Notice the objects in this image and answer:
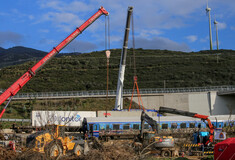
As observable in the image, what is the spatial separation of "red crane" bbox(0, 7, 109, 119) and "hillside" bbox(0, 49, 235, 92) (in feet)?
168

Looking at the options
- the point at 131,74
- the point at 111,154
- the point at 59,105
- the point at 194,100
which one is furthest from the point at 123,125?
the point at 131,74

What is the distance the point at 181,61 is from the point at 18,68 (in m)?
57.0

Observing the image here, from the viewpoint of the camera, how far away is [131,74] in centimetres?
9619

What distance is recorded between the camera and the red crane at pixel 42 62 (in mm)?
27109

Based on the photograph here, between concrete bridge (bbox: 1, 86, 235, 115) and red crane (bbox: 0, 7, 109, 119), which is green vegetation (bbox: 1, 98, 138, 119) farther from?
red crane (bbox: 0, 7, 109, 119)

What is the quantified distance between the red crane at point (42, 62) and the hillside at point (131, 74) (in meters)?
51.3

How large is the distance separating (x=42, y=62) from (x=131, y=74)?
2658 inches

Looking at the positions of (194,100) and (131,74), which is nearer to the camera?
(194,100)

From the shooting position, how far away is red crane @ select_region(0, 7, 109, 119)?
27.1 m

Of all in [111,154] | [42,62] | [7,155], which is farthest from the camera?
[42,62]

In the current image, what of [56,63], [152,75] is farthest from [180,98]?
[56,63]

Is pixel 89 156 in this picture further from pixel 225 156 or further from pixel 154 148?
pixel 154 148

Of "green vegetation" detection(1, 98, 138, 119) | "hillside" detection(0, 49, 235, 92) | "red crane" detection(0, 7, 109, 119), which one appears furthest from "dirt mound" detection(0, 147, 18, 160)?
"hillside" detection(0, 49, 235, 92)

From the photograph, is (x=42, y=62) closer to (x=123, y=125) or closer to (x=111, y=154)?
(x=123, y=125)
